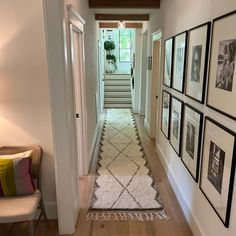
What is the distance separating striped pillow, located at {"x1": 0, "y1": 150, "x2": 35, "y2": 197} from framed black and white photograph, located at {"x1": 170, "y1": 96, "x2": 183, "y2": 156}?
5.29 feet

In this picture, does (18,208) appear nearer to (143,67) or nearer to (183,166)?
(183,166)

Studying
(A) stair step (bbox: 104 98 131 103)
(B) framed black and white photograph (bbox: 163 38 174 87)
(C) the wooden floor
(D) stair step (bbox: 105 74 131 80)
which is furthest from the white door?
(D) stair step (bbox: 105 74 131 80)

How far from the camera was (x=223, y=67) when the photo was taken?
1725mm

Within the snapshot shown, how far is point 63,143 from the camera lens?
2201mm

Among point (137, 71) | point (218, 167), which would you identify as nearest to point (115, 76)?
point (137, 71)

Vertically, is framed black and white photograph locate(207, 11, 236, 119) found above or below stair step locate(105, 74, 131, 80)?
above

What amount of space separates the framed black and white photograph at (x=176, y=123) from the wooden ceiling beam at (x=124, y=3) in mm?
1830

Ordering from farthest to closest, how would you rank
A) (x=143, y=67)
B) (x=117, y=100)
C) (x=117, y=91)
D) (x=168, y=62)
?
1. (x=117, y=91)
2. (x=117, y=100)
3. (x=143, y=67)
4. (x=168, y=62)

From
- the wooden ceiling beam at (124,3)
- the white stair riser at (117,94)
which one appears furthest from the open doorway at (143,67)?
the wooden ceiling beam at (124,3)

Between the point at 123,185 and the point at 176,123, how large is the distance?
108cm

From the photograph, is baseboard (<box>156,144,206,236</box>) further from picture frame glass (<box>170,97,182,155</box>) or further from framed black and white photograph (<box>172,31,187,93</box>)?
framed black and white photograph (<box>172,31,187,93</box>)

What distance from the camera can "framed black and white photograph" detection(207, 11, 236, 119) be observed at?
159 cm

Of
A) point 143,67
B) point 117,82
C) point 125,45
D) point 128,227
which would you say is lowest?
point 128,227

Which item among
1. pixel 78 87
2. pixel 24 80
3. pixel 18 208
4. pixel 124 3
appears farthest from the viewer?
pixel 124 3
